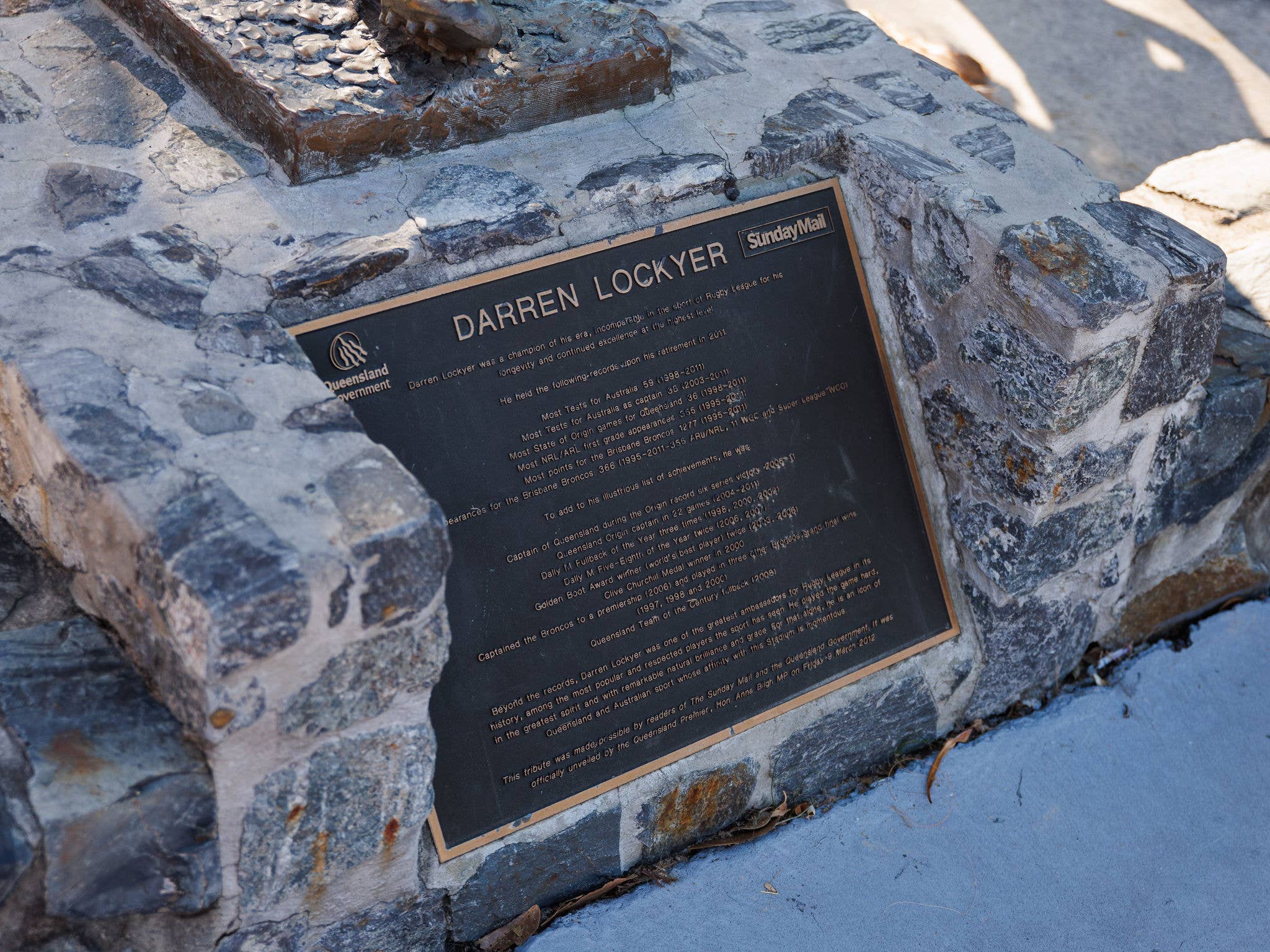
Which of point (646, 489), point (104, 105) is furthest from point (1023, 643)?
point (104, 105)

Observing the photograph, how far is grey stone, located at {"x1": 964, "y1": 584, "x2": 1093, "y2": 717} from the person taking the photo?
105 inches

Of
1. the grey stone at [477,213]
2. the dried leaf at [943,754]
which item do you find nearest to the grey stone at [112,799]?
the grey stone at [477,213]

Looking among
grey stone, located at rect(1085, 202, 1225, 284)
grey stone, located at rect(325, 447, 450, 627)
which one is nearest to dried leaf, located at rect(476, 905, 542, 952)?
grey stone, located at rect(325, 447, 450, 627)

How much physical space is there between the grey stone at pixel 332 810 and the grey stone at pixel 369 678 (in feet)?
0.21

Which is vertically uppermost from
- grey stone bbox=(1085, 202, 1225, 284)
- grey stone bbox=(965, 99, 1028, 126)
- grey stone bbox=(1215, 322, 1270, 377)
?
grey stone bbox=(965, 99, 1028, 126)

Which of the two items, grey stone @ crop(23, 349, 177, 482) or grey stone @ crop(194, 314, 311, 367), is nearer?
grey stone @ crop(23, 349, 177, 482)

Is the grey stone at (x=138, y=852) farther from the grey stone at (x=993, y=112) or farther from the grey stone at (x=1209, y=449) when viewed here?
the grey stone at (x=993, y=112)

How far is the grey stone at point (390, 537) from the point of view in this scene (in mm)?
1644

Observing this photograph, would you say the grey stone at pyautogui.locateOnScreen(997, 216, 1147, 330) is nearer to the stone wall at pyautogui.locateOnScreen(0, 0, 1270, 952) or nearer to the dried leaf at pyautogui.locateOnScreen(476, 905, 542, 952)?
the stone wall at pyautogui.locateOnScreen(0, 0, 1270, 952)

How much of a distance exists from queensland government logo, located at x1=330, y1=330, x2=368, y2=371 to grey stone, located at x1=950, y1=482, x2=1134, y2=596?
58.1 inches

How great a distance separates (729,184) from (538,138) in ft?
1.48

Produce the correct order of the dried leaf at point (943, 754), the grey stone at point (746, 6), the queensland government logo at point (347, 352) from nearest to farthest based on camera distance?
the queensland government logo at point (347, 352)
the dried leaf at point (943, 754)
the grey stone at point (746, 6)

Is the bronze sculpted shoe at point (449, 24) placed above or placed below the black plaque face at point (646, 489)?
above

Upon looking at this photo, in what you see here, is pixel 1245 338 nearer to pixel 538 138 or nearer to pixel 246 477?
pixel 538 138
